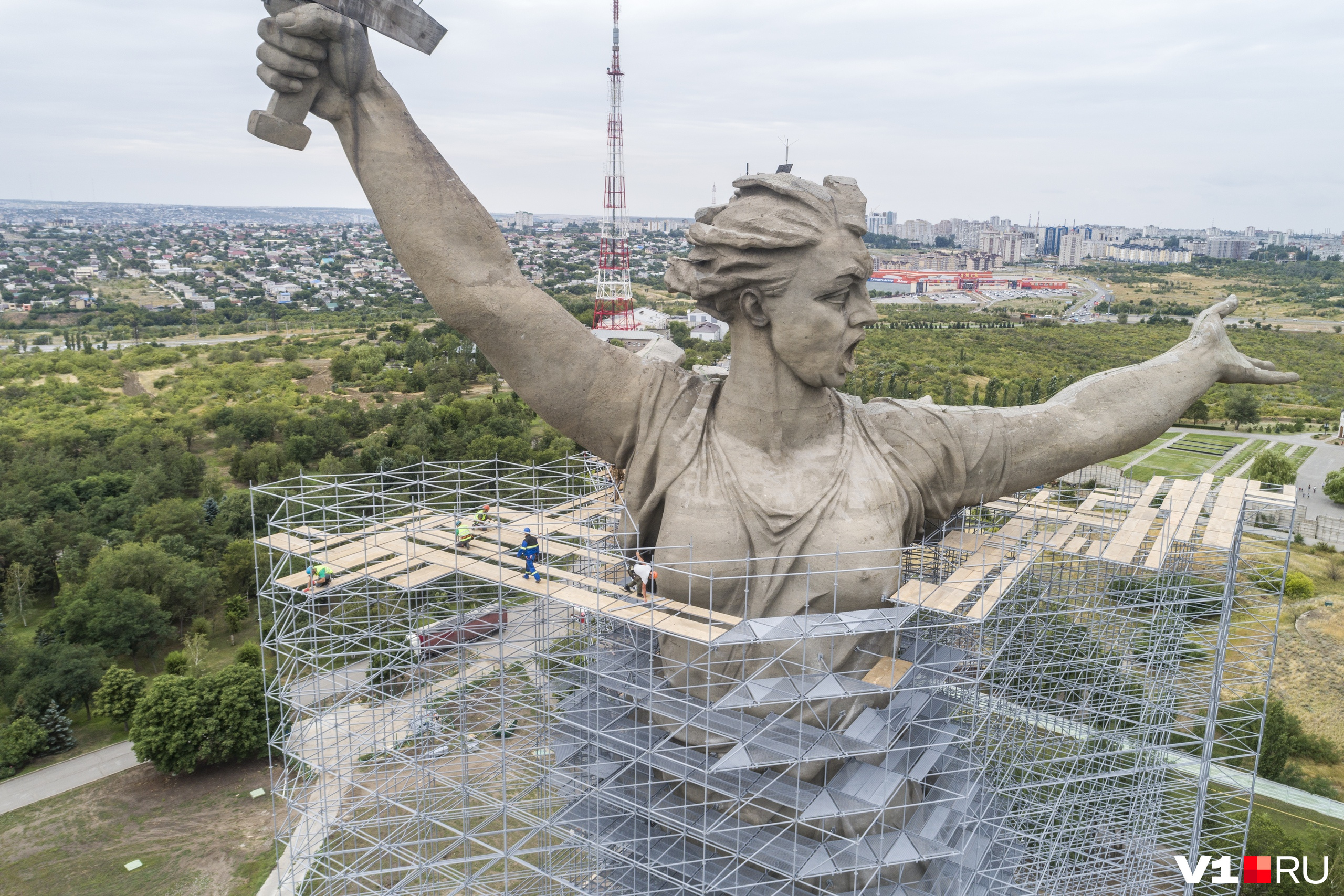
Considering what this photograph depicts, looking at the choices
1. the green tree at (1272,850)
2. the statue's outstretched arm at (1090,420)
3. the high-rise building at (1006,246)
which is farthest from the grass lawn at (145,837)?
the high-rise building at (1006,246)

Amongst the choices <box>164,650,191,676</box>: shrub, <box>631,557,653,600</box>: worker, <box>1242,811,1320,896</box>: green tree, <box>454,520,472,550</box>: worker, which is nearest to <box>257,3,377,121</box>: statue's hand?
<box>631,557,653,600</box>: worker

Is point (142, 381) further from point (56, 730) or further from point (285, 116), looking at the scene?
point (285, 116)

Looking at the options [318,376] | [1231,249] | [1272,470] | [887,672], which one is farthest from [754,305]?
[1231,249]

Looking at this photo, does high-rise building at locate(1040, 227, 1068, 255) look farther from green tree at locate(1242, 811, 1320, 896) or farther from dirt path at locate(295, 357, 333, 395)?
green tree at locate(1242, 811, 1320, 896)

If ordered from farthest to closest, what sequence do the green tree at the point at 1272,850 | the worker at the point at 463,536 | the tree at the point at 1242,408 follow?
the tree at the point at 1242,408 → the green tree at the point at 1272,850 → the worker at the point at 463,536

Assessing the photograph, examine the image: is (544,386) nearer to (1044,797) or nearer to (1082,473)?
(1044,797)

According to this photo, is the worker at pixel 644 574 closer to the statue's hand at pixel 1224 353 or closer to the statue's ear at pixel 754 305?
the statue's ear at pixel 754 305

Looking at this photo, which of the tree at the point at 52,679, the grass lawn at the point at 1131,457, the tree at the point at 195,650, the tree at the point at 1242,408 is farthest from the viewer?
the tree at the point at 1242,408
